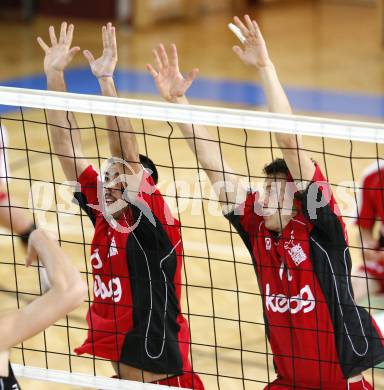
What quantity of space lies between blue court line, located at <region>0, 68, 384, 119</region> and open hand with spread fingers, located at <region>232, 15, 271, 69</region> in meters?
6.78

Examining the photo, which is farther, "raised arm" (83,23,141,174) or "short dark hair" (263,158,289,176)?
"raised arm" (83,23,141,174)

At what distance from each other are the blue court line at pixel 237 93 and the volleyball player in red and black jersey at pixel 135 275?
6748 millimetres

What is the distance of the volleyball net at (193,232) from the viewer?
4.71m

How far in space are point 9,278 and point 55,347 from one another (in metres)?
1.10

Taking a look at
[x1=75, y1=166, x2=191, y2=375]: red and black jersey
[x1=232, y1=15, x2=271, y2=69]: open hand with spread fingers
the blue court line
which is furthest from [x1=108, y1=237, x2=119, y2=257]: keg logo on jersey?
the blue court line

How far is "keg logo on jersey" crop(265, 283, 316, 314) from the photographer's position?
455 cm

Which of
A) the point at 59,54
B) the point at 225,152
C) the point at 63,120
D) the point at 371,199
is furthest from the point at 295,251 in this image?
the point at 225,152

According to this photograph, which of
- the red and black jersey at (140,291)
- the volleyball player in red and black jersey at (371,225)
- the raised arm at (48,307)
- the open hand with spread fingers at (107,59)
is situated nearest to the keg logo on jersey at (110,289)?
the red and black jersey at (140,291)

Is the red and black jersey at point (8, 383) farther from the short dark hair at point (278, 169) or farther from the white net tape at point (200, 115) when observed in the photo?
the short dark hair at point (278, 169)

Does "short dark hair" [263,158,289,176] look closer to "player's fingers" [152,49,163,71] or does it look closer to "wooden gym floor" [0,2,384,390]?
"wooden gym floor" [0,2,384,390]

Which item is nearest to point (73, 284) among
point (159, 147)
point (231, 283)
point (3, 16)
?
point (231, 283)

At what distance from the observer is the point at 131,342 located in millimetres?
4848

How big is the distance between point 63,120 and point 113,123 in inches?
15.3

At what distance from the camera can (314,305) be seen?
14.9ft
